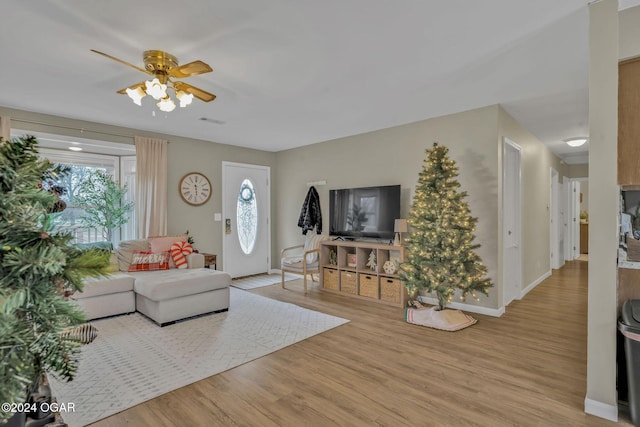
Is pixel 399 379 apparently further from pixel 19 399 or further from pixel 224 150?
pixel 224 150

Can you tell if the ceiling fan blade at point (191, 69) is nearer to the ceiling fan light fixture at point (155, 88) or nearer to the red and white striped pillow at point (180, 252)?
the ceiling fan light fixture at point (155, 88)

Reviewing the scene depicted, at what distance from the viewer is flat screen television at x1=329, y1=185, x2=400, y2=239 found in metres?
4.78

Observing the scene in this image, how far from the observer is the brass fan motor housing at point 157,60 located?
8.51 ft

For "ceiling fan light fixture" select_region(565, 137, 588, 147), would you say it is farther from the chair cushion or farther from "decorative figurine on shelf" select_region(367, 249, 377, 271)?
the chair cushion

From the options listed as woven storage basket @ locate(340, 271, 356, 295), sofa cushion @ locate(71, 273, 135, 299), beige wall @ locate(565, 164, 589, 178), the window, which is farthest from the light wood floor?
beige wall @ locate(565, 164, 589, 178)

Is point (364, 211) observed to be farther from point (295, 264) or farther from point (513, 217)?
point (513, 217)

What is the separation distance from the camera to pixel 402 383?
96.7 inches

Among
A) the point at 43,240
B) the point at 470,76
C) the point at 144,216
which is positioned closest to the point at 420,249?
the point at 470,76

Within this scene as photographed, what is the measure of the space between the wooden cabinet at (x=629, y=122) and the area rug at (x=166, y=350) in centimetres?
286

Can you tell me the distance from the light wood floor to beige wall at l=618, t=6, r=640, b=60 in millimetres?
2306

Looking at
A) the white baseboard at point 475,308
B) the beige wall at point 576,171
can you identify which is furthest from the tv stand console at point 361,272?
the beige wall at point 576,171

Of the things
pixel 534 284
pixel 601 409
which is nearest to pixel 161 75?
pixel 601 409

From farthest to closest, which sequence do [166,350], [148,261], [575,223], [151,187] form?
[575,223] < [151,187] < [148,261] < [166,350]

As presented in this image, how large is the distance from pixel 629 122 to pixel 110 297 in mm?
5107
